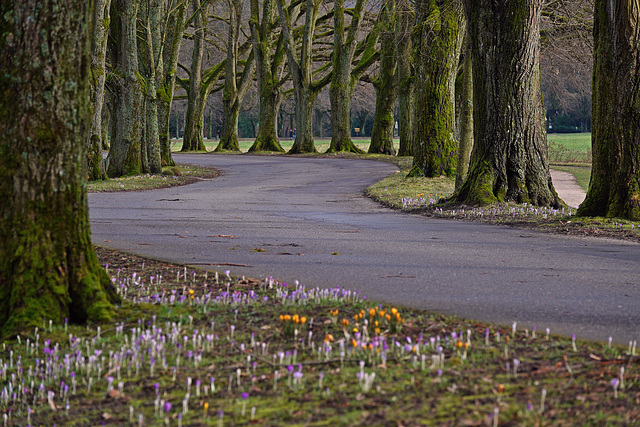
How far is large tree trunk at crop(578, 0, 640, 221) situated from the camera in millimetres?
10984

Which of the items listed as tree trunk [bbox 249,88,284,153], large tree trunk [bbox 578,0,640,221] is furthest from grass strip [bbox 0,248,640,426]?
tree trunk [bbox 249,88,284,153]

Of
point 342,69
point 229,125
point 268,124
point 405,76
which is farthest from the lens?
point 229,125

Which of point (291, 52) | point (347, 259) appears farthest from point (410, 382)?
point (291, 52)

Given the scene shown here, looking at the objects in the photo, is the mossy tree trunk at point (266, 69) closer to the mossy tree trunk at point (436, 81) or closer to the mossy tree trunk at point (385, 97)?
the mossy tree trunk at point (385, 97)

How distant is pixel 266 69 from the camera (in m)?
43.0

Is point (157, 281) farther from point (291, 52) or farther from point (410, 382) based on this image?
point (291, 52)

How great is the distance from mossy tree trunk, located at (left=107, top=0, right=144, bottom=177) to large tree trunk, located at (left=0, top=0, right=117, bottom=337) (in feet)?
60.5

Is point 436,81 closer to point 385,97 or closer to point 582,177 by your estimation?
point 582,177

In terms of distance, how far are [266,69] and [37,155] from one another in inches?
1538

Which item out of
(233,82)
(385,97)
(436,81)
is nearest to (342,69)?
(385,97)

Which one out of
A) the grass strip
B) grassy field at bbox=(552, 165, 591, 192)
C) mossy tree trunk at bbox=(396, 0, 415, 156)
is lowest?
the grass strip

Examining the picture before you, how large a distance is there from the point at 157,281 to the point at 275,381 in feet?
9.90

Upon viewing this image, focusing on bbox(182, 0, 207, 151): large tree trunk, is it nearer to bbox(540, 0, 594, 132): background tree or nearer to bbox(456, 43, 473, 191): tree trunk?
bbox(540, 0, 594, 132): background tree

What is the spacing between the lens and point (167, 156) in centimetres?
2823
